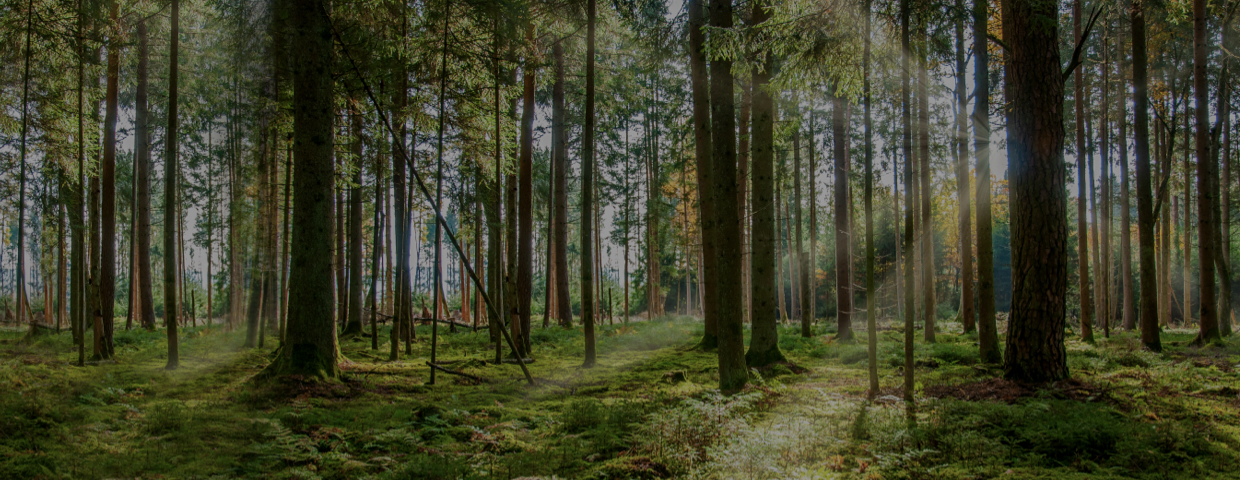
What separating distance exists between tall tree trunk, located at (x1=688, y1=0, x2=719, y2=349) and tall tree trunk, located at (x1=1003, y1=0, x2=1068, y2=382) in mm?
3830

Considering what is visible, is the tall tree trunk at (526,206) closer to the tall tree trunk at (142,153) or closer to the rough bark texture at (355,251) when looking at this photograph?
the rough bark texture at (355,251)

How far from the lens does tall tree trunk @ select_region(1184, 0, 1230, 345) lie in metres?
9.98

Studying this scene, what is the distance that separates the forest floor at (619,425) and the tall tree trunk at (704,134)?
2193 mm

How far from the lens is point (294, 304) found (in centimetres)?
705

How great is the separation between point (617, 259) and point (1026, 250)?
Result: 3282 cm

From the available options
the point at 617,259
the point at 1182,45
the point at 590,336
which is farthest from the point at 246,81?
the point at 617,259

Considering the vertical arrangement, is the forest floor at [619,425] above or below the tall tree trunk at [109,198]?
below

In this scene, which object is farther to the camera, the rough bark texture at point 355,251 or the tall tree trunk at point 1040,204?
the rough bark texture at point 355,251

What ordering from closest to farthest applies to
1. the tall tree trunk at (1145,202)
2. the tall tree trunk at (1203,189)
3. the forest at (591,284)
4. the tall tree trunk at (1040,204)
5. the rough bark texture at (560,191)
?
the forest at (591,284), the tall tree trunk at (1040,204), the tall tree trunk at (1145,202), the tall tree trunk at (1203,189), the rough bark texture at (560,191)

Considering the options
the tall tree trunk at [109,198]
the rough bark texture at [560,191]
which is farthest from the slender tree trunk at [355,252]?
the rough bark texture at [560,191]

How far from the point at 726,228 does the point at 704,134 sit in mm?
2878

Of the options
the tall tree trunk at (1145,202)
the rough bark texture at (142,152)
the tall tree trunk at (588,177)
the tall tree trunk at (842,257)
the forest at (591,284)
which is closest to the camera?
the forest at (591,284)

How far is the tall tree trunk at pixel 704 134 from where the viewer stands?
7438mm

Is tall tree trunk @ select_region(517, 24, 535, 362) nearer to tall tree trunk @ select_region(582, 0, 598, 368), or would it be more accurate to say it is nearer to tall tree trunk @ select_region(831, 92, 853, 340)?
tall tree trunk @ select_region(582, 0, 598, 368)
